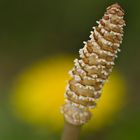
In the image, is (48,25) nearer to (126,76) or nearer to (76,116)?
(126,76)

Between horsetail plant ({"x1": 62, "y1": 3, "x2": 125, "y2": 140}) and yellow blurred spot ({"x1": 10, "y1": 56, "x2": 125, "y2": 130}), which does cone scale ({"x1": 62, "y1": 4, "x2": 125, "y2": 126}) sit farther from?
yellow blurred spot ({"x1": 10, "y1": 56, "x2": 125, "y2": 130})

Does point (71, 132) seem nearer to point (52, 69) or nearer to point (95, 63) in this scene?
point (95, 63)

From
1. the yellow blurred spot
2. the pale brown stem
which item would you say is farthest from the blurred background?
the pale brown stem

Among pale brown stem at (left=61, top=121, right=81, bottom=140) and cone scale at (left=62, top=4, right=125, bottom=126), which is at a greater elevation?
cone scale at (left=62, top=4, right=125, bottom=126)

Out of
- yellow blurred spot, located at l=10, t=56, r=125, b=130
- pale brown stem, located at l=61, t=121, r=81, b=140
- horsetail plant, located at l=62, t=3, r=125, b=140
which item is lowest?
pale brown stem, located at l=61, t=121, r=81, b=140

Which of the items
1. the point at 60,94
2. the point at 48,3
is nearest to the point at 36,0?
the point at 48,3

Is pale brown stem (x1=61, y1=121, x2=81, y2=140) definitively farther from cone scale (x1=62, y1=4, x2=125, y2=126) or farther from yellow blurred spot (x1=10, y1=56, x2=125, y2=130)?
yellow blurred spot (x1=10, y1=56, x2=125, y2=130)

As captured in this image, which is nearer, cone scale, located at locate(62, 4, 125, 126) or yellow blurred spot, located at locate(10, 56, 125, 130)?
cone scale, located at locate(62, 4, 125, 126)

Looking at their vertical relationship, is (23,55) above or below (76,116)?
above
